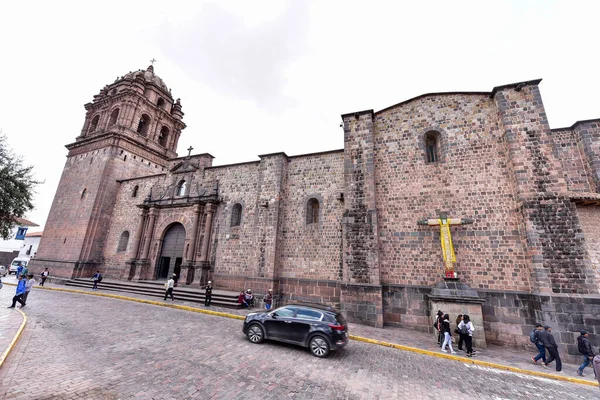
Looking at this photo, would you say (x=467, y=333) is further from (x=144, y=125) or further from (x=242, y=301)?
(x=144, y=125)

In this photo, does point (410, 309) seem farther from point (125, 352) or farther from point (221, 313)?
point (125, 352)

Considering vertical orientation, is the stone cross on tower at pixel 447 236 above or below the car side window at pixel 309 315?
above

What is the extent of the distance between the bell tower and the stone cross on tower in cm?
2498

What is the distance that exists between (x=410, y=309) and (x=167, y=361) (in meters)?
9.45

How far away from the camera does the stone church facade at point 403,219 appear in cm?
915

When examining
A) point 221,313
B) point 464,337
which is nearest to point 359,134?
point 464,337

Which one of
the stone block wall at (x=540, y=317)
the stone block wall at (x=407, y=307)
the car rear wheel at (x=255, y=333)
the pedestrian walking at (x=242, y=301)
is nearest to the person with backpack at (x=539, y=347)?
the stone block wall at (x=540, y=317)

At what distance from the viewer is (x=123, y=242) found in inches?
789

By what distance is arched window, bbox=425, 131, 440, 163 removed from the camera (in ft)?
40.4

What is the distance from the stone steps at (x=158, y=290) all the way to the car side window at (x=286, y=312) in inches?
223

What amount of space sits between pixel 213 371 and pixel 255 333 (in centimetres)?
234

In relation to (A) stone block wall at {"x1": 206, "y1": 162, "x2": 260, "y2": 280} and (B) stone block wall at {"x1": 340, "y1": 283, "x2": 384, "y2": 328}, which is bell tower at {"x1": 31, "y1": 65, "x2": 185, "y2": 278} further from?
(B) stone block wall at {"x1": 340, "y1": 283, "x2": 384, "y2": 328}

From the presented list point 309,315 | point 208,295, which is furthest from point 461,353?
point 208,295

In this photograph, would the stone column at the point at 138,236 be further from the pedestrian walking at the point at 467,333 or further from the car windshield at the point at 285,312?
the pedestrian walking at the point at 467,333
